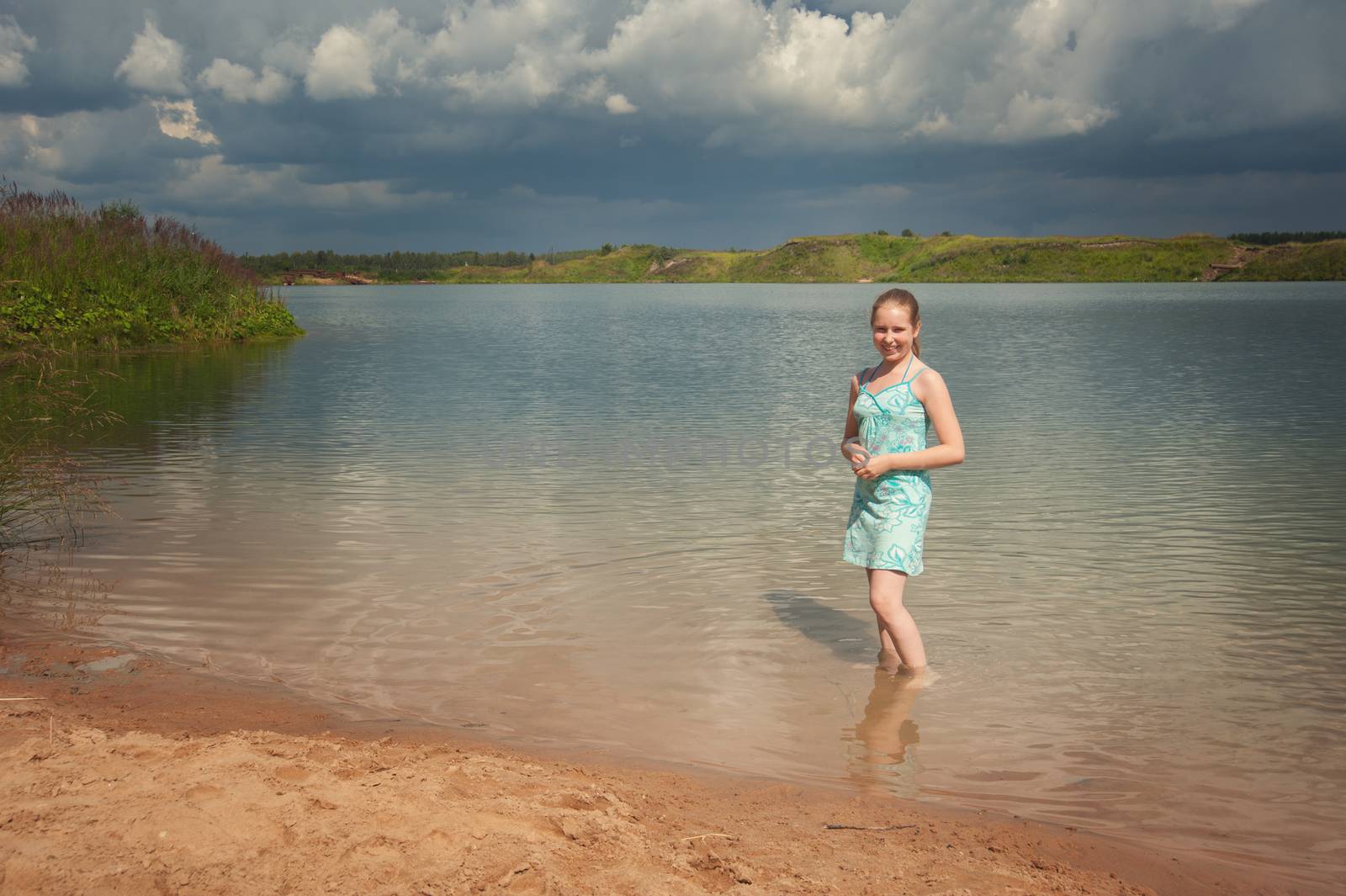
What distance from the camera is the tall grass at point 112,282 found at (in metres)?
22.8

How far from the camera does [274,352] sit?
30.0 meters

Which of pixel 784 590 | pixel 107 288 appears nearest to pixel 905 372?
pixel 784 590

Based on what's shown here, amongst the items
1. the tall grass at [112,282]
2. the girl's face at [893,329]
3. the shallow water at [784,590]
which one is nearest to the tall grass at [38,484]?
the shallow water at [784,590]

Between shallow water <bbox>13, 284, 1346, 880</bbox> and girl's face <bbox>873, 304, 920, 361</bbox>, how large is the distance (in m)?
1.88

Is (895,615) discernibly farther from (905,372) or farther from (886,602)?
(905,372)

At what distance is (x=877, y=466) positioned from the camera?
538cm

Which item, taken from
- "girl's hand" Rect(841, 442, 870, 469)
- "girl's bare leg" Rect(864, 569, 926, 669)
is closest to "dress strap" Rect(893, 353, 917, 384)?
"girl's hand" Rect(841, 442, 870, 469)

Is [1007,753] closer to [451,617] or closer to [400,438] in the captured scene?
[451,617]

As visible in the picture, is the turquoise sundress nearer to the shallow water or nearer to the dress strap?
the dress strap

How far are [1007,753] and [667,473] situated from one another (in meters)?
7.62

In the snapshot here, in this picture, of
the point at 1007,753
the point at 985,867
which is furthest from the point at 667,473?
the point at 985,867

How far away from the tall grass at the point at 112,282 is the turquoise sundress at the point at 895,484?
18.2m

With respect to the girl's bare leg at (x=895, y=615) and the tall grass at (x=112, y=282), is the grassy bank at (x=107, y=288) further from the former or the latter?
the girl's bare leg at (x=895, y=615)

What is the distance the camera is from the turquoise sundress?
18.1 ft
